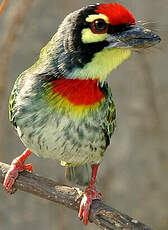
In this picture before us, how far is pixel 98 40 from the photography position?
13.6ft

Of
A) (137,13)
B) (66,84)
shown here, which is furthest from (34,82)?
(137,13)

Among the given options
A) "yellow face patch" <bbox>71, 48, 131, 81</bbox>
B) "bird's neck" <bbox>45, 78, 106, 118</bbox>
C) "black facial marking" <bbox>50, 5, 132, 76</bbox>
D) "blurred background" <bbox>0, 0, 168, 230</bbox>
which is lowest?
"blurred background" <bbox>0, 0, 168, 230</bbox>

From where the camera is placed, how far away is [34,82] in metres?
4.54

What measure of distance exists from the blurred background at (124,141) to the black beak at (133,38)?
268 centimetres

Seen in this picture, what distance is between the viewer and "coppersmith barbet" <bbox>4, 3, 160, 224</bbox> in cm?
413

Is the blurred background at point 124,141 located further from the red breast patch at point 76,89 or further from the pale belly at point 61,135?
the red breast patch at point 76,89

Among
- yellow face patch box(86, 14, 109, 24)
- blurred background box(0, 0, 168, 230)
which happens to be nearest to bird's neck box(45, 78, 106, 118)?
yellow face patch box(86, 14, 109, 24)

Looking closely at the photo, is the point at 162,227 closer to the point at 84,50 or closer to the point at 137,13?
the point at 137,13

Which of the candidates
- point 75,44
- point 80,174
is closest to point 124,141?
point 80,174

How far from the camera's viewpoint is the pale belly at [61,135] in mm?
4477

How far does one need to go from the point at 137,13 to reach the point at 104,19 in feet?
9.41

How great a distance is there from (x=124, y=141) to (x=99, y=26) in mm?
3331

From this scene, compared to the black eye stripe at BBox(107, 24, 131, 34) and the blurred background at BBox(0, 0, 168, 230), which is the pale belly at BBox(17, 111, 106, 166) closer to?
→ the black eye stripe at BBox(107, 24, 131, 34)

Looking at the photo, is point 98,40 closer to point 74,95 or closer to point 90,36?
point 90,36
